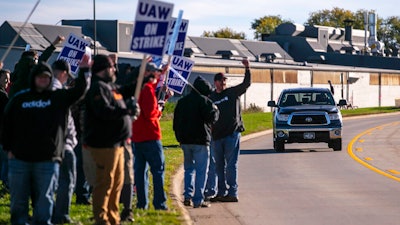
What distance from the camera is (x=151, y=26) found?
11078 mm

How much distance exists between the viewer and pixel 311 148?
103 ft

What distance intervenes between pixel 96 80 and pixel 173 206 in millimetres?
4252

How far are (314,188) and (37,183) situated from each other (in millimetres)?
9115

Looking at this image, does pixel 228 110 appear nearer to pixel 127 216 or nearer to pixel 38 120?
pixel 127 216

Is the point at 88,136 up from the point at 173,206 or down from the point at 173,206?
up

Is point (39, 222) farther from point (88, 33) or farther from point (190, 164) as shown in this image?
point (88, 33)

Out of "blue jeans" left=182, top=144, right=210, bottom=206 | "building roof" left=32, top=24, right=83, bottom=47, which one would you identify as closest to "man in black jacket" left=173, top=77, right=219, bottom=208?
"blue jeans" left=182, top=144, right=210, bottom=206

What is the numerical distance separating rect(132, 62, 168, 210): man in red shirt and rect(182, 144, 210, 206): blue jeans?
1.21 m

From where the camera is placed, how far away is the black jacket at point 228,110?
15805mm

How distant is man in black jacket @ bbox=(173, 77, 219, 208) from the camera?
14.3 metres

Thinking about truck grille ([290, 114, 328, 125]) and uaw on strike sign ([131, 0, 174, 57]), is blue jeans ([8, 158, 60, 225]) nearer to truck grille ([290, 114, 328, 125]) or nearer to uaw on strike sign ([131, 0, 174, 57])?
uaw on strike sign ([131, 0, 174, 57])

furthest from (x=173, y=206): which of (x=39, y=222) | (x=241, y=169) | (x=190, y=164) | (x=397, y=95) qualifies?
(x=397, y=95)

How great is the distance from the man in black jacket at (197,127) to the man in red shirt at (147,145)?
43.5 inches

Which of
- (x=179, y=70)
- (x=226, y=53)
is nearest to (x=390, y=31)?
(x=226, y=53)
